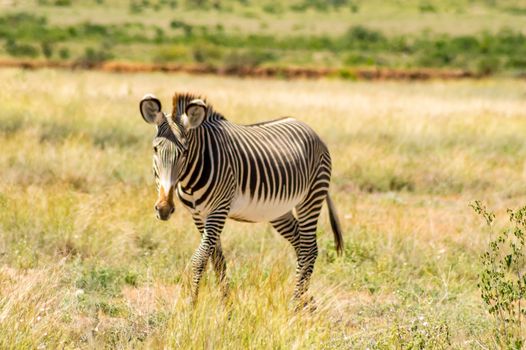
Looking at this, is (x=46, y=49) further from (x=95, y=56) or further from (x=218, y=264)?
(x=218, y=264)

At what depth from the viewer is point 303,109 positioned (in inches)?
814

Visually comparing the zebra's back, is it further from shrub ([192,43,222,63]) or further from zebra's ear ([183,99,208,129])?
shrub ([192,43,222,63])

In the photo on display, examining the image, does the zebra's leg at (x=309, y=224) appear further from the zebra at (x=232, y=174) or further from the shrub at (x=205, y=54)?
the shrub at (x=205, y=54)

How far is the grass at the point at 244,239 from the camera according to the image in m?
5.38

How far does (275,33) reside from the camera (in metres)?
66.4

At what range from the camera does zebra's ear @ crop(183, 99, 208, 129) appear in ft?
19.8

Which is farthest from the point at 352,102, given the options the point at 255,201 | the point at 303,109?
the point at 255,201

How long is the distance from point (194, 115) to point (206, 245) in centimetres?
83

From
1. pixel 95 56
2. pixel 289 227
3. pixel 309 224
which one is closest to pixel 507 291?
pixel 309 224

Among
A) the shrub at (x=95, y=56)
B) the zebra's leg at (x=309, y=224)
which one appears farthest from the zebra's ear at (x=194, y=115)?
the shrub at (x=95, y=56)

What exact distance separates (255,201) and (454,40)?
185 ft

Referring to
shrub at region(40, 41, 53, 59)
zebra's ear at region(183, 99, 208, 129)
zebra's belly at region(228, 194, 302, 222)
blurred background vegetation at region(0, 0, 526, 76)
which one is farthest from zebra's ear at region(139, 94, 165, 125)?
shrub at region(40, 41, 53, 59)

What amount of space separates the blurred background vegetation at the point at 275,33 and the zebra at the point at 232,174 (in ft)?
105

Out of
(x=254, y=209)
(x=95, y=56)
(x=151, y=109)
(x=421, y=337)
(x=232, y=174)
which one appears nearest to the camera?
(x=421, y=337)
